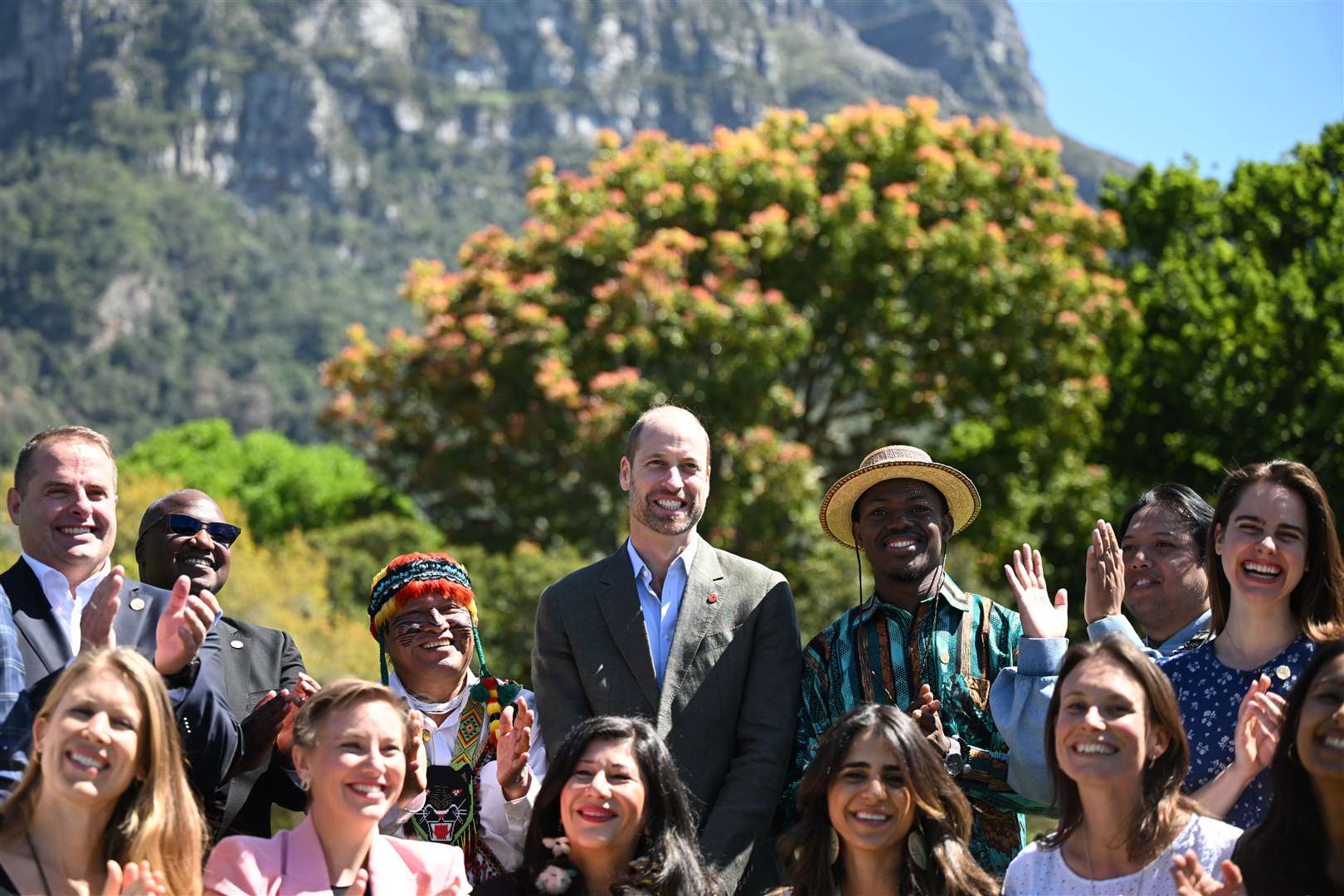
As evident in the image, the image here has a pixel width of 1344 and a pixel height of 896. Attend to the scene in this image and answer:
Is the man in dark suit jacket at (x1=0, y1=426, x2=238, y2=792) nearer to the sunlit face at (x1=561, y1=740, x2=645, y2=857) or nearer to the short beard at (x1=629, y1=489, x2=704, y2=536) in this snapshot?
the sunlit face at (x1=561, y1=740, x2=645, y2=857)

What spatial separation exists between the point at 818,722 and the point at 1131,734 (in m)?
1.45

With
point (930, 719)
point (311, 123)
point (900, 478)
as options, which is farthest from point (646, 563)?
point (311, 123)

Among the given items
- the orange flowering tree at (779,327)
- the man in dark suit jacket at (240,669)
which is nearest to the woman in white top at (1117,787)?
the man in dark suit jacket at (240,669)

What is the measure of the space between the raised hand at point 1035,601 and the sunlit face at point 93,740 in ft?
9.37

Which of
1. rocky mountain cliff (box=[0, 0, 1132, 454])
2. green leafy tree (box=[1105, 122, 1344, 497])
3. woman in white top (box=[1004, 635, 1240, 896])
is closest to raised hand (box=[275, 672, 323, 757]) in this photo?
woman in white top (box=[1004, 635, 1240, 896])

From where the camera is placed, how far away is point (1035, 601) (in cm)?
547

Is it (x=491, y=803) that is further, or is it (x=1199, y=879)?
(x=491, y=803)

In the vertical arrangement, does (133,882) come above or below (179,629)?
below

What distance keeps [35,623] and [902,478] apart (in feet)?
10.2

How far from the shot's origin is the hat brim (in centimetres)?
588

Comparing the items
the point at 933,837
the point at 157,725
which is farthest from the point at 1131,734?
the point at 157,725

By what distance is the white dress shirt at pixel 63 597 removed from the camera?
5.37m

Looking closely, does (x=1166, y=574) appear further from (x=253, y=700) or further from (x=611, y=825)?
(x=253, y=700)

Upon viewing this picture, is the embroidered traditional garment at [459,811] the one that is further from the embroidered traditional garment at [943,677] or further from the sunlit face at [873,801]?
the sunlit face at [873,801]
